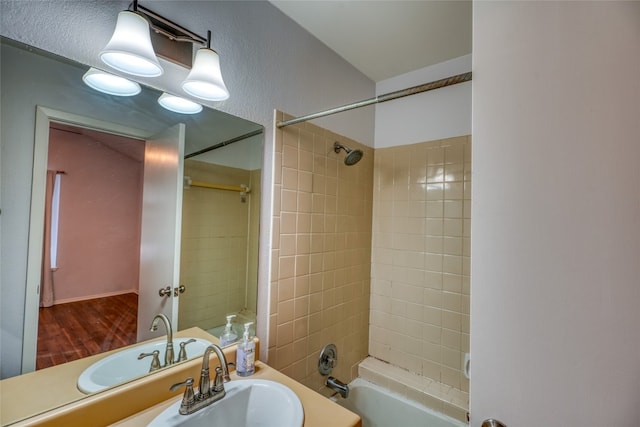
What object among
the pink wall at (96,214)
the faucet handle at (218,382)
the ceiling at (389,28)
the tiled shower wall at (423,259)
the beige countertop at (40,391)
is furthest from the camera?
the tiled shower wall at (423,259)

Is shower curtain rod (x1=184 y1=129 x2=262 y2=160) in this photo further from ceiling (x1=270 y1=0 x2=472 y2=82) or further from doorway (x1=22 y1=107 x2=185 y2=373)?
ceiling (x1=270 y1=0 x2=472 y2=82)

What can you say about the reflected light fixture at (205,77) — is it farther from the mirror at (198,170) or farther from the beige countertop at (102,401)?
the beige countertop at (102,401)

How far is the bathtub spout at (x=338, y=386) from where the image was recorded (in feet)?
4.90

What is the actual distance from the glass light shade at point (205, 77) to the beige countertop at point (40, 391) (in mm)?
965

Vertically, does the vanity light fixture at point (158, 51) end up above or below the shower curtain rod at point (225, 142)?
above

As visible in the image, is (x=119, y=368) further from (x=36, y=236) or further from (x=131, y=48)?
(x=131, y=48)

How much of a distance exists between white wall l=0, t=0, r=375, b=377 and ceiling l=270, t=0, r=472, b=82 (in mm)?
78

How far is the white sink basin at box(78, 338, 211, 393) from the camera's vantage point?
78 cm

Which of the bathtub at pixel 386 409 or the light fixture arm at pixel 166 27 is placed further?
the bathtub at pixel 386 409

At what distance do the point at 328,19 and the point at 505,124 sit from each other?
3.87 ft

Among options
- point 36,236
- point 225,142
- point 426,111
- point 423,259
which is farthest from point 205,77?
point 423,259

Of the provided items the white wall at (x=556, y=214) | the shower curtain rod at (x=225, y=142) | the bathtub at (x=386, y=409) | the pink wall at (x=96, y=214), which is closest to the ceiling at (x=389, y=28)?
the shower curtain rod at (x=225, y=142)

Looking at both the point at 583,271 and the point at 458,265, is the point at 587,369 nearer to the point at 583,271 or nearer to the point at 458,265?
the point at 583,271

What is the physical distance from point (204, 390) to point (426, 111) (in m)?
1.94
